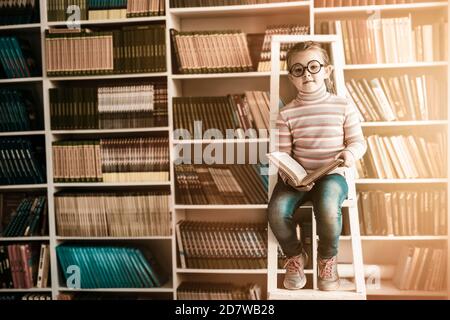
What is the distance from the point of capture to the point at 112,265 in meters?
2.73

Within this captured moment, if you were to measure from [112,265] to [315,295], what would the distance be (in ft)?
3.92

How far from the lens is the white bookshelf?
8.36 feet

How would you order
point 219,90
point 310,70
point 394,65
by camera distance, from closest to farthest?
point 310,70 < point 394,65 < point 219,90

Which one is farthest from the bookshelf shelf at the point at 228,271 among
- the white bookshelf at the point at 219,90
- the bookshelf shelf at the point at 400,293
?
the bookshelf shelf at the point at 400,293

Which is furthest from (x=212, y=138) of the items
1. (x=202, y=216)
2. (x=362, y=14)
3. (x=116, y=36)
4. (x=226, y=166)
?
(x=362, y=14)

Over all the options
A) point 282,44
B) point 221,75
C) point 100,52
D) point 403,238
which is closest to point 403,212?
point 403,238

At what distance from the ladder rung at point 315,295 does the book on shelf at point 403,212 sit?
2.11ft

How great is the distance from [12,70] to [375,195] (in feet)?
6.47

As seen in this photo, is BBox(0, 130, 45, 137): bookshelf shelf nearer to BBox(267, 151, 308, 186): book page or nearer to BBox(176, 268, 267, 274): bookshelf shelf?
BBox(176, 268, 267, 274): bookshelf shelf

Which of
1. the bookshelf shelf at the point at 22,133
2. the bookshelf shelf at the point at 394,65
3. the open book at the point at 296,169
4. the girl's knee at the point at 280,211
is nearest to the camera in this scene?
the open book at the point at 296,169

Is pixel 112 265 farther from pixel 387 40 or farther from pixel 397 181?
pixel 387 40

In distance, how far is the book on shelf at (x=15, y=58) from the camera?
2697 mm

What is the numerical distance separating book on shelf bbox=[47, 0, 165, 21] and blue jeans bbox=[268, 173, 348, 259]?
114 cm

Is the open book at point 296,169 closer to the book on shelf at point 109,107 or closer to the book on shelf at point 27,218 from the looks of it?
the book on shelf at point 109,107
